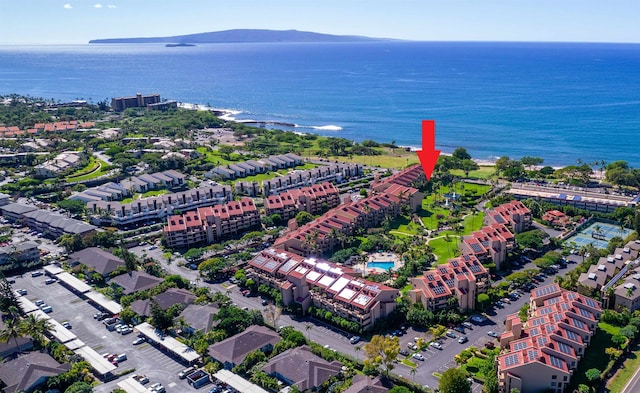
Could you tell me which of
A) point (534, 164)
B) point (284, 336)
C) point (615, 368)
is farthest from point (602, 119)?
point (284, 336)

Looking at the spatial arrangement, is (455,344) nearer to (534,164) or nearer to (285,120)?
(534,164)

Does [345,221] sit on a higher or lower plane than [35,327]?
higher

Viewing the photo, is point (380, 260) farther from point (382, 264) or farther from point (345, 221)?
point (345, 221)

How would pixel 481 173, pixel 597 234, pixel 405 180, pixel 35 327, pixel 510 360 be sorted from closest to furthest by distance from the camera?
pixel 510 360 → pixel 35 327 → pixel 597 234 → pixel 405 180 → pixel 481 173

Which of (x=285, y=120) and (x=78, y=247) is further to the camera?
(x=285, y=120)

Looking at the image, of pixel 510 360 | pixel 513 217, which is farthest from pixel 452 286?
pixel 513 217

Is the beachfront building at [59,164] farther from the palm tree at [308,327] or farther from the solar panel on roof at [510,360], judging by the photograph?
the solar panel on roof at [510,360]
